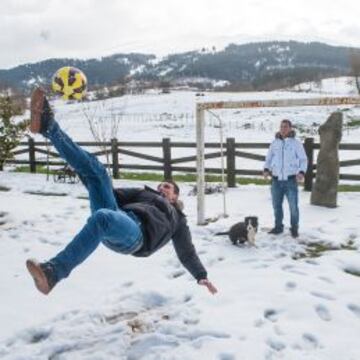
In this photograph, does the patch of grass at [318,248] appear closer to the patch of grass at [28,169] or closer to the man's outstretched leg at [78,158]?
the man's outstretched leg at [78,158]

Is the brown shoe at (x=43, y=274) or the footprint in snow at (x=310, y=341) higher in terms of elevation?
the brown shoe at (x=43, y=274)

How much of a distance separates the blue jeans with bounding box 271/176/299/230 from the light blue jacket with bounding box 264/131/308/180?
114 mm

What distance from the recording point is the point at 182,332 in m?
5.29

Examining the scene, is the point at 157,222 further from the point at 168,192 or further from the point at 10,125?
the point at 10,125

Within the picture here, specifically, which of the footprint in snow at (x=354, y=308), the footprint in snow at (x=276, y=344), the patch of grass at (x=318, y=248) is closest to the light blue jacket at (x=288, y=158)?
the patch of grass at (x=318, y=248)

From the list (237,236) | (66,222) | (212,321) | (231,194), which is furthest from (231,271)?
(231,194)

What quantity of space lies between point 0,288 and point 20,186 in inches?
326

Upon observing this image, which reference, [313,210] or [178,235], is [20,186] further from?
[178,235]

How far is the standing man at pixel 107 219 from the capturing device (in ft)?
13.0

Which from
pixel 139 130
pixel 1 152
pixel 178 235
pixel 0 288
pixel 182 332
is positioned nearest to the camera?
pixel 178 235

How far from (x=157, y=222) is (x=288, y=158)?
4.55 meters

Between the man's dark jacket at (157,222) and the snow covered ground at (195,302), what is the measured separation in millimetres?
805

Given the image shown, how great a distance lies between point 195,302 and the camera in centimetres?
604

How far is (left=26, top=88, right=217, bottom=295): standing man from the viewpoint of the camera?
395cm
